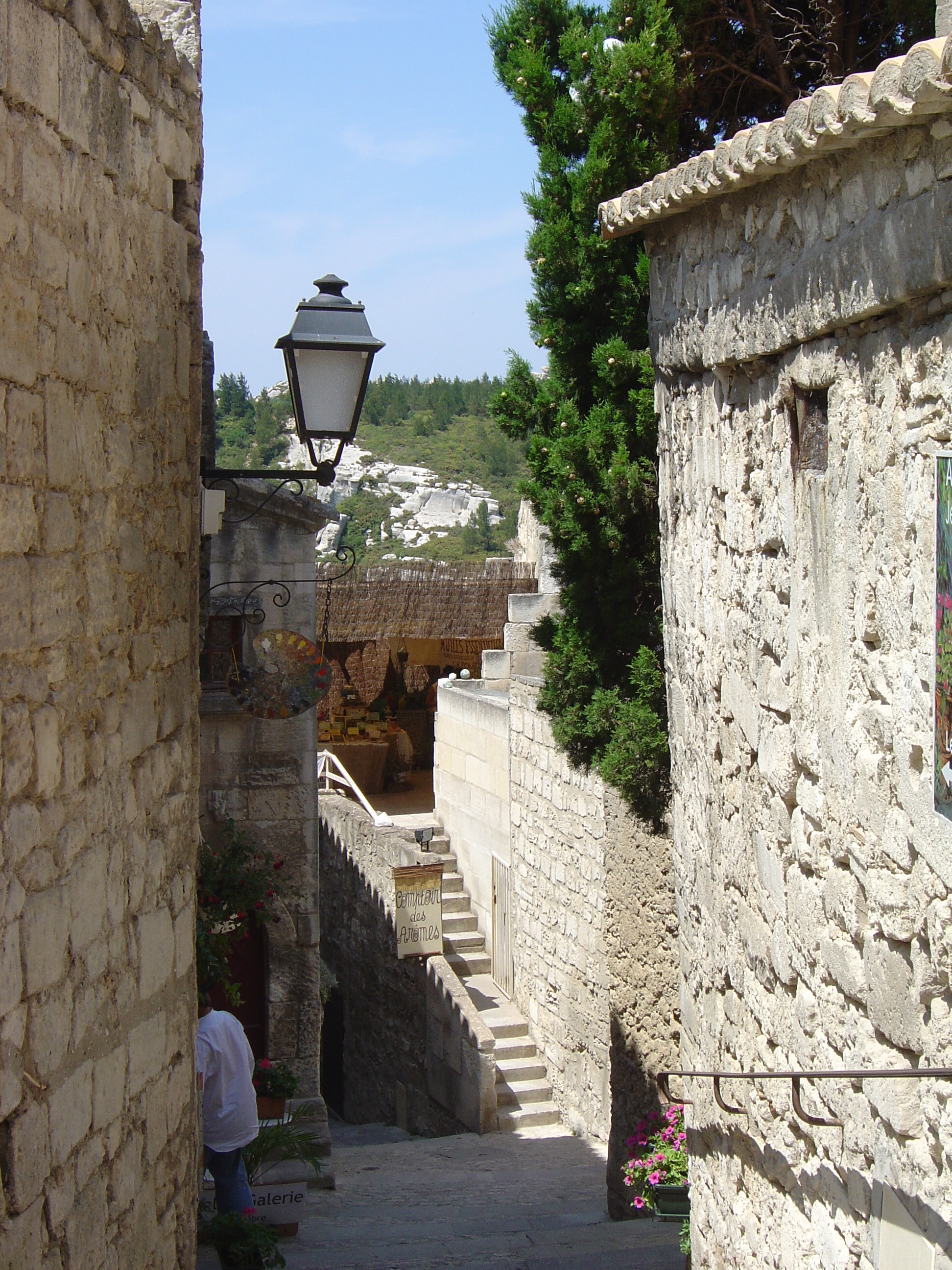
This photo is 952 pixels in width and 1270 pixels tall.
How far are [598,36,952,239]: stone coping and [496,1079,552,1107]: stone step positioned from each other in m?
7.83

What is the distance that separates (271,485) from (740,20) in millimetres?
3892

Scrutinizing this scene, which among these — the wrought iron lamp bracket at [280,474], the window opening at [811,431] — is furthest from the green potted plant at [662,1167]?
the window opening at [811,431]

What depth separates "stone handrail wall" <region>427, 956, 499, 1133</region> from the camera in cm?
1005

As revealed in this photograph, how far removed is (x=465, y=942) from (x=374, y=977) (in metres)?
1.05

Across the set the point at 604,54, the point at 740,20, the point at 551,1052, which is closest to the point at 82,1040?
the point at 604,54

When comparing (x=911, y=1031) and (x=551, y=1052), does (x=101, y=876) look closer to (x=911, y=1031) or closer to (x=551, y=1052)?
(x=911, y=1031)

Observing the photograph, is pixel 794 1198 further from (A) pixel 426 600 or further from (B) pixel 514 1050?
(A) pixel 426 600

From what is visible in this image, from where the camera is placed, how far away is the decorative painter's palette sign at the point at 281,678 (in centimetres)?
717

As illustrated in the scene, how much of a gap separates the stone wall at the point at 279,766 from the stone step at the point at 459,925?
179 inches

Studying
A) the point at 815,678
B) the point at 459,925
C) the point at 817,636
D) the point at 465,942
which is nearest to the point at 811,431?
the point at 817,636

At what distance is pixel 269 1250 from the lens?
5.61 meters

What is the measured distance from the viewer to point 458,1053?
34.4ft

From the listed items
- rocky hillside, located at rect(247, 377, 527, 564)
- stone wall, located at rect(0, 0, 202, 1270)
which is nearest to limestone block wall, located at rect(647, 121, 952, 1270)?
stone wall, located at rect(0, 0, 202, 1270)

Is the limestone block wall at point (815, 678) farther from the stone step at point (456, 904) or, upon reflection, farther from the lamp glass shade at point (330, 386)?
the stone step at point (456, 904)
